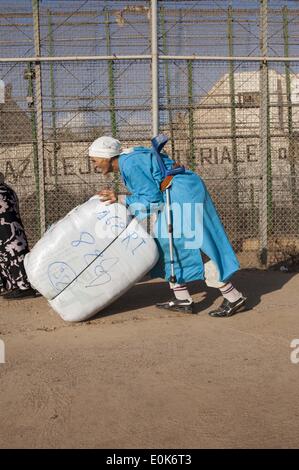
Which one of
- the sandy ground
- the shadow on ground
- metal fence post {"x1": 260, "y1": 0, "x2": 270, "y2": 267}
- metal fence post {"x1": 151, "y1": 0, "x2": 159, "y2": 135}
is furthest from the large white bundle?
metal fence post {"x1": 260, "y1": 0, "x2": 270, "y2": 267}

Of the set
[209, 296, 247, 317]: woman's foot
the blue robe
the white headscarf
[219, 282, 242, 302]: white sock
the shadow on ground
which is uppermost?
the white headscarf

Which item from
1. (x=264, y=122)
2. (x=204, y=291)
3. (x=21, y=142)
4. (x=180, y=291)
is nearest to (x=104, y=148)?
(x=180, y=291)

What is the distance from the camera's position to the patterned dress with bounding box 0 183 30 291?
254 inches

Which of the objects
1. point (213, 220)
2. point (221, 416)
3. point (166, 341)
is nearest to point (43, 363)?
point (166, 341)

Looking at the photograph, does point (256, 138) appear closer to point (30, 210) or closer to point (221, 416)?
point (30, 210)

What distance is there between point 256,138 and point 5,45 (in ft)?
11.4

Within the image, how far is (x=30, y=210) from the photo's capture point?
8258mm

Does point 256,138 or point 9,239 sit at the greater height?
point 256,138

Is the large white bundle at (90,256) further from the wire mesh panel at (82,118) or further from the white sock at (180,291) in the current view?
the wire mesh panel at (82,118)

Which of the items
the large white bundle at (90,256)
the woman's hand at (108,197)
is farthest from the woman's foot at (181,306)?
the woman's hand at (108,197)

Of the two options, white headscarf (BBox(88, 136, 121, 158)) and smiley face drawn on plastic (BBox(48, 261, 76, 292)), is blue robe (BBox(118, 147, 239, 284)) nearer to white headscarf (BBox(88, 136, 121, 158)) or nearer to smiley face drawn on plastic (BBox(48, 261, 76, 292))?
white headscarf (BBox(88, 136, 121, 158))

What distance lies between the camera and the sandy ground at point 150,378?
3420mm

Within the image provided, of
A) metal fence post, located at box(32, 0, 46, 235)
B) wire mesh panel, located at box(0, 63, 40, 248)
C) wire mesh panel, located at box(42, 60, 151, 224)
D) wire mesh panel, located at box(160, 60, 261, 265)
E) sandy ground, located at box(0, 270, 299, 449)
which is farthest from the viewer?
wire mesh panel, located at box(160, 60, 261, 265)

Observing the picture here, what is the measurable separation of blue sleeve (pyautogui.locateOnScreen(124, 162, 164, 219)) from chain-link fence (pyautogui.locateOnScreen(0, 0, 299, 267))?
2.05 m
